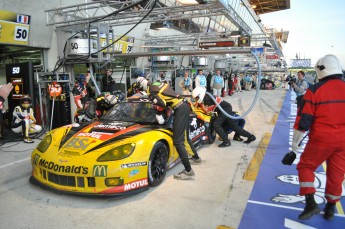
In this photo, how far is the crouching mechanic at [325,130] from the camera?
9.62 feet

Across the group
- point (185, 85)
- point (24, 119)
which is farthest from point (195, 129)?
point (185, 85)

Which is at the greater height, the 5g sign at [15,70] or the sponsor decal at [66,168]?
the 5g sign at [15,70]

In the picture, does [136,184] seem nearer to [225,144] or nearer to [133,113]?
[133,113]

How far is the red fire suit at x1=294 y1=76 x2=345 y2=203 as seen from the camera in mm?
2932

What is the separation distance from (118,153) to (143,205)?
28.3 inches

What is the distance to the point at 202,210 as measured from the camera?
3277 millimetres

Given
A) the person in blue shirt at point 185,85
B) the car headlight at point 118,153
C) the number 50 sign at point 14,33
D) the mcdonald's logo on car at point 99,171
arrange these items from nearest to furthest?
1. the mcdonald's logo on car at point 99,171
2. the car headlight at point 118,153
3. the number 50 sign at point 14,33
4. the person in blue shirt at point 185,85

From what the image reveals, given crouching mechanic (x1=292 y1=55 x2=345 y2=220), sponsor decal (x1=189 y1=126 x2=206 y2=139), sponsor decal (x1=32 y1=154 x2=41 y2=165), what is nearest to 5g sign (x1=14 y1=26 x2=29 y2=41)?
sponsor decal (x1=32 y1=154 x2=41 y2=165)

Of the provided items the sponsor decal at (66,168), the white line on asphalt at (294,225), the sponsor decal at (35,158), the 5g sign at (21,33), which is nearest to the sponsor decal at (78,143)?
the sponsor decal at (66,168)

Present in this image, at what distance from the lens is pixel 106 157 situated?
136 inches

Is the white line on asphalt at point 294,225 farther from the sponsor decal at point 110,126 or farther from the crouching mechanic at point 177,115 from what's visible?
the sponsor decal at point 110,126

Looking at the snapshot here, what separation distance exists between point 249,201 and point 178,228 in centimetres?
112

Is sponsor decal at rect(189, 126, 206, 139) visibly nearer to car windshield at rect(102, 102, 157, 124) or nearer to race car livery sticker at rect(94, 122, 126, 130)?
car windshield at rect(102, 102, 157, 124)

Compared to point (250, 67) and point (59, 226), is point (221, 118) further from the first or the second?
point (250, 67)
